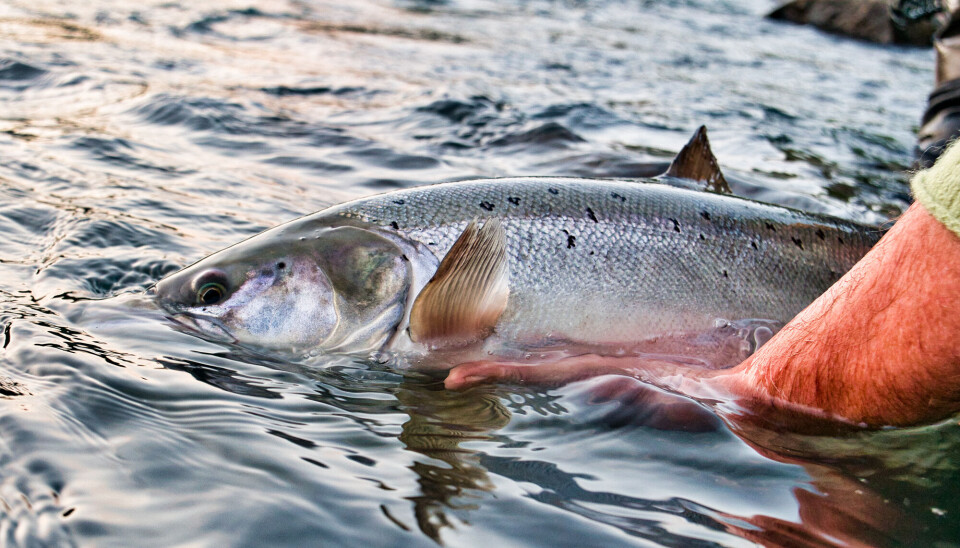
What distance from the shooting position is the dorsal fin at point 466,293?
2686 millimetres

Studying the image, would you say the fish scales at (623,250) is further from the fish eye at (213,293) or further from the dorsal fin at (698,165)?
the fish eye at (213,293)

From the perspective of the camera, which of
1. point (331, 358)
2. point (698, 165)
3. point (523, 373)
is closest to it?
point (523, 373)

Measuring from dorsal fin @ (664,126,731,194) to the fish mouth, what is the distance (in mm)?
1876

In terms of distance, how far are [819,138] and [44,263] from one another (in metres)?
6.35

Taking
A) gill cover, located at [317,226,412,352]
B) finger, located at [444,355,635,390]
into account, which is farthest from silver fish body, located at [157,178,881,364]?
finger, located at [444,355,635,390]

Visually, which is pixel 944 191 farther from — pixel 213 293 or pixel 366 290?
pixel 213 293

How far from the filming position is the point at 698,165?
3.40 metres

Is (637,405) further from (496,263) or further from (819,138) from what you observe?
(819,138)

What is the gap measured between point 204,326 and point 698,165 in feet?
6.73

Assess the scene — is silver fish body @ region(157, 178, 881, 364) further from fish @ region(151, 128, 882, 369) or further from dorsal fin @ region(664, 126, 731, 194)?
dorsal fin @ region(664, 126, 731, 194)

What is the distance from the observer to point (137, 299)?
2.93 meters

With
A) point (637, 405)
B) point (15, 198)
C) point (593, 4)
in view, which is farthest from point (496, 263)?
point (593, 4)

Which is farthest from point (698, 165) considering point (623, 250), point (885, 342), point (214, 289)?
point (214, 289)

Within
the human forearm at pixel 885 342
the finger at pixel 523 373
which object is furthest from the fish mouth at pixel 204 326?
the human forearm at pixel 885 342
